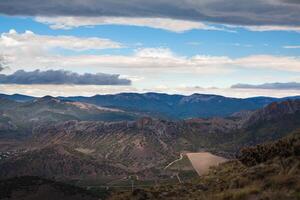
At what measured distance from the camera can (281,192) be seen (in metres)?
44.6

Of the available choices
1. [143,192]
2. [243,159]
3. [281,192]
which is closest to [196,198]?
[143,192]

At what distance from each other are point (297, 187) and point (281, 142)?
1314 inches

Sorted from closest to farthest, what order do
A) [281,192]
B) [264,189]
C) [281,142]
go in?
[281,192], [264,189], [281,142]

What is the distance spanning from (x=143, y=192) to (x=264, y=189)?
63.1ft

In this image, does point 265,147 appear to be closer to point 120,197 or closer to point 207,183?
point 207,183

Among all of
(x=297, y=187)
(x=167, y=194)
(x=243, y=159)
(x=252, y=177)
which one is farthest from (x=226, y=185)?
(x=243, y=159)

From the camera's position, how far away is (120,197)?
205 ft

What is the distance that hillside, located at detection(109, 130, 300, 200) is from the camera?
153 ft

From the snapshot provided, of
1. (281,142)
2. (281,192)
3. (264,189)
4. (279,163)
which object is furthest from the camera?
(281,142)

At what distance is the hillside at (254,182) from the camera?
153ft

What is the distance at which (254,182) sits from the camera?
52.2 m

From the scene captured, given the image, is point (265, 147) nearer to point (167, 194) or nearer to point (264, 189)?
point (167, 194)

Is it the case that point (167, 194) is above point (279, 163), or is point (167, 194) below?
below

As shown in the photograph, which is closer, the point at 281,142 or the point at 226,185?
the point at 226,185
